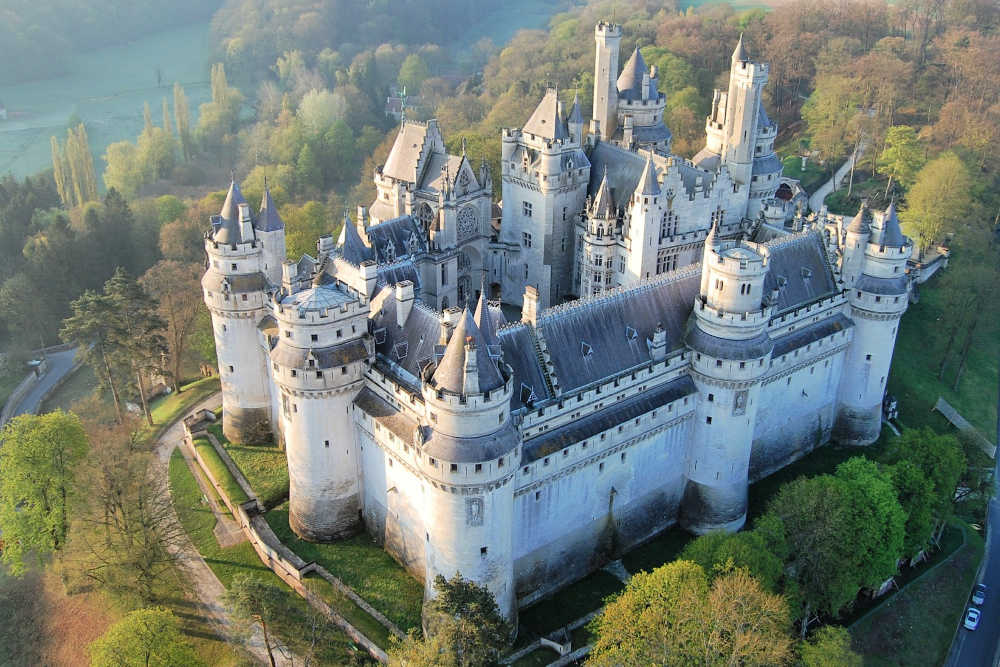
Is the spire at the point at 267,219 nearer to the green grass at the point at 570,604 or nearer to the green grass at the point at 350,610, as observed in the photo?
the green grass at the point at 350,610

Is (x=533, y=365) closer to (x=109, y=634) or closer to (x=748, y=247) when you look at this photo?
(x=748, y=247)

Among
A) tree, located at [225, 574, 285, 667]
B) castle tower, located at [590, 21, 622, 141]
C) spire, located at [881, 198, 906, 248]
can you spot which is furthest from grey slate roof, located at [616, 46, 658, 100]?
tree, located at [225, 574, 285, 667]

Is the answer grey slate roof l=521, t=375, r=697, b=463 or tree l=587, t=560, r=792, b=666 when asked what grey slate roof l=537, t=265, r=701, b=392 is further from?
tree l=587, t=560, r=792, b=666

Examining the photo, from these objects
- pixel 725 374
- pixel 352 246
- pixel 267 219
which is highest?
pixel 267 219

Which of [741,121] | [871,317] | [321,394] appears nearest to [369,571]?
[321,394]

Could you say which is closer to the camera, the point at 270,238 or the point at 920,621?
the point at 920,621

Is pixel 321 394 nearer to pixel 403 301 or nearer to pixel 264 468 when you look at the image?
pixel 403 301
